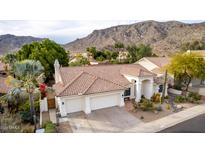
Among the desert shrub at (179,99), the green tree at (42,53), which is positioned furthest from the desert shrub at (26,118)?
the desert shrub at (179,99)

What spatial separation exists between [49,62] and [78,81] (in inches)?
446

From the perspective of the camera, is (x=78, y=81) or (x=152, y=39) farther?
(x=152, y=39)

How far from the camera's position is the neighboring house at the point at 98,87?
620 inches

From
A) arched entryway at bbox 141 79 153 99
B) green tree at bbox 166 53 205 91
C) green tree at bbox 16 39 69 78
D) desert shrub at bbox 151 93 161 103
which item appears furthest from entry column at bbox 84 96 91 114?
green tree at bbox 16 39 69 78

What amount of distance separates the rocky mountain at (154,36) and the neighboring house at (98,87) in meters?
→ 15.1

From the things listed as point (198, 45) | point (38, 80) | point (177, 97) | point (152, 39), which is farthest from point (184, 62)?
point (152, 39)

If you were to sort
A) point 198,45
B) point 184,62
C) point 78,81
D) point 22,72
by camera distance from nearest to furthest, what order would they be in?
point 22,72 → point 78,81 → point 184,62 → point 198,45

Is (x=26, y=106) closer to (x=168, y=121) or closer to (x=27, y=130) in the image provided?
(x=27, y=130)

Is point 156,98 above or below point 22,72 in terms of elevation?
below

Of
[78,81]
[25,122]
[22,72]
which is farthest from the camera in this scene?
[78,81]

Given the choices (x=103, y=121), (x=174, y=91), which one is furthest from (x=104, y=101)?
(x=174, y=91)

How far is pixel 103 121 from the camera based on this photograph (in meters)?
14.6

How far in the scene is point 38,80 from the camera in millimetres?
14523
